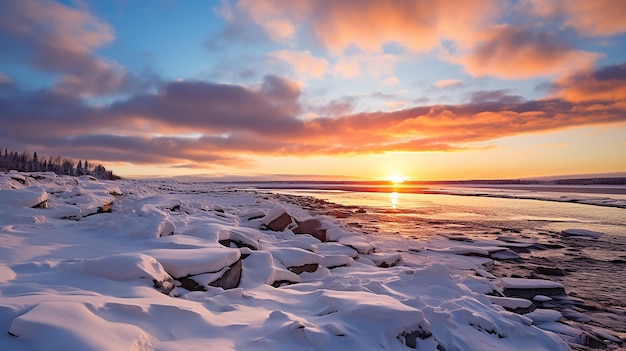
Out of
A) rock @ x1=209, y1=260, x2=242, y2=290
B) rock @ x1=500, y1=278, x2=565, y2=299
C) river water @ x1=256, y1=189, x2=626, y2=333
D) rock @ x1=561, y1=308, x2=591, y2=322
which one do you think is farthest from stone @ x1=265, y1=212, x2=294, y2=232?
rock @ x1=561, y1=308, x2=591, y2=322

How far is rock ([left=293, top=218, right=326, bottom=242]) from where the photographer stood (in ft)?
35.9

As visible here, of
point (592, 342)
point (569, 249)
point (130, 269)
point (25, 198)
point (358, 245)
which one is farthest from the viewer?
point (569, 249)

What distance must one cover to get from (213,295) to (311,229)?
21.7 ft

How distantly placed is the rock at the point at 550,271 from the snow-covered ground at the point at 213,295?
5.46 feet

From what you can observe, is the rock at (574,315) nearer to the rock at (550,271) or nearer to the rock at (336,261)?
the rock at (550,271)

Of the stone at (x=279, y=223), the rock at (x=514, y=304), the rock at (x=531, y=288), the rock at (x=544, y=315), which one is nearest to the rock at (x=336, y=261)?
the stone at (x=279, y=223)

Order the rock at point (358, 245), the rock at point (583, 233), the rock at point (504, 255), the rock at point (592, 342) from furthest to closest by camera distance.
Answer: the rock at point (583, 233), the rock at point (504, 255), the rock at point (358, 245), the rock at point (592, 342)

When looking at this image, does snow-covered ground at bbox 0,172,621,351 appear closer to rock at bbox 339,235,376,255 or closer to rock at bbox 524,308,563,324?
rock at bbox 524,308,563,324

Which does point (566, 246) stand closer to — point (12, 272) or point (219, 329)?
point (219, 329)

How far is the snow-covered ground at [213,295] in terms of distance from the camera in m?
2.96

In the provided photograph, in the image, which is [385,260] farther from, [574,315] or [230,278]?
[230,278]

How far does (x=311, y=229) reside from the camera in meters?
11.1

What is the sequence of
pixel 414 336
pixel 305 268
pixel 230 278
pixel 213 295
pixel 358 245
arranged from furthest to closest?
pixel 358 245, pixel 305 268, pixel 230 278, pixel 213 295, pixel 414 336

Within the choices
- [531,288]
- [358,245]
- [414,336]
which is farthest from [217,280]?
[531,288]
